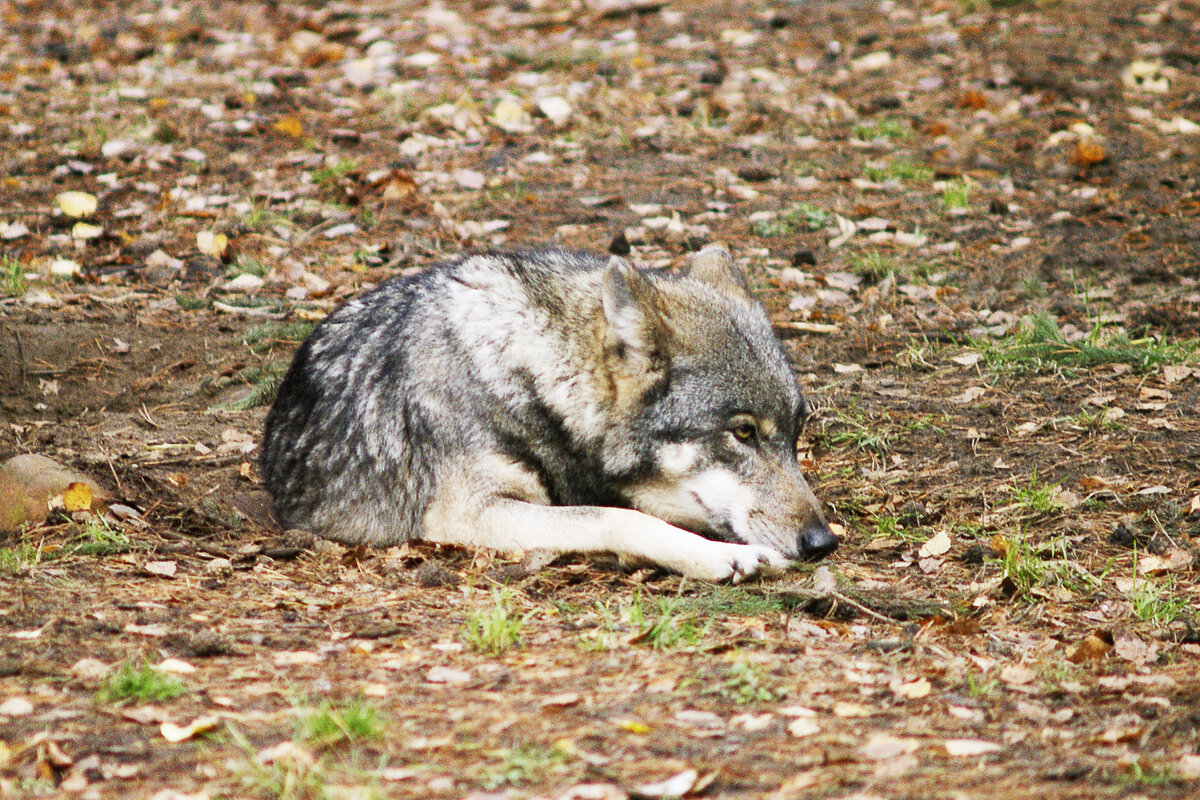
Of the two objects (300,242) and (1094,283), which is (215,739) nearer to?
(300,242)

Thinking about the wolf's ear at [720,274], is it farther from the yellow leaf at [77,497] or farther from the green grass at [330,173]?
the green grass at [330,173]

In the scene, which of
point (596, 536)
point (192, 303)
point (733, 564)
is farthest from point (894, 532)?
point (192, 303)

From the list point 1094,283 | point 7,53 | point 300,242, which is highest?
point 7,53

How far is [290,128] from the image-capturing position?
9.99 metres

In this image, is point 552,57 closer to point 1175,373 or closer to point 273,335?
point 273,335

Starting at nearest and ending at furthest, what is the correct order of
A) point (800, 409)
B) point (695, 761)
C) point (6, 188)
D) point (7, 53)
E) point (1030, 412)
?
point (695, 761)
point (800, 409)
point (1030, 412)
point (6, 188)
point (7, 53)

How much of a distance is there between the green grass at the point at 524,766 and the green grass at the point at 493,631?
0.79 metres

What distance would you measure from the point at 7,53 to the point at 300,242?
664 centimetres

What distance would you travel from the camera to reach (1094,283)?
7473 millimetres

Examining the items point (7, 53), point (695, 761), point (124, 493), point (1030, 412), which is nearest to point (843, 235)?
point (1030, 412)

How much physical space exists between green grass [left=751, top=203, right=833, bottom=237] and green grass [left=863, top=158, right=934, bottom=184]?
929mm

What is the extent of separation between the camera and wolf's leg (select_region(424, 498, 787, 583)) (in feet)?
14.2

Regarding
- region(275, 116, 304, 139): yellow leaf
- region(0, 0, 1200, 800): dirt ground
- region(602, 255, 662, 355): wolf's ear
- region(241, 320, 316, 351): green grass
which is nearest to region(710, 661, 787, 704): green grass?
region(0, 0, 1200, 800): dirt ground

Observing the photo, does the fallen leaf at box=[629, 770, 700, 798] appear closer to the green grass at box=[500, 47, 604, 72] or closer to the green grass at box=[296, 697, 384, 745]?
the green grass at box=[296, 697, 384, 745]
